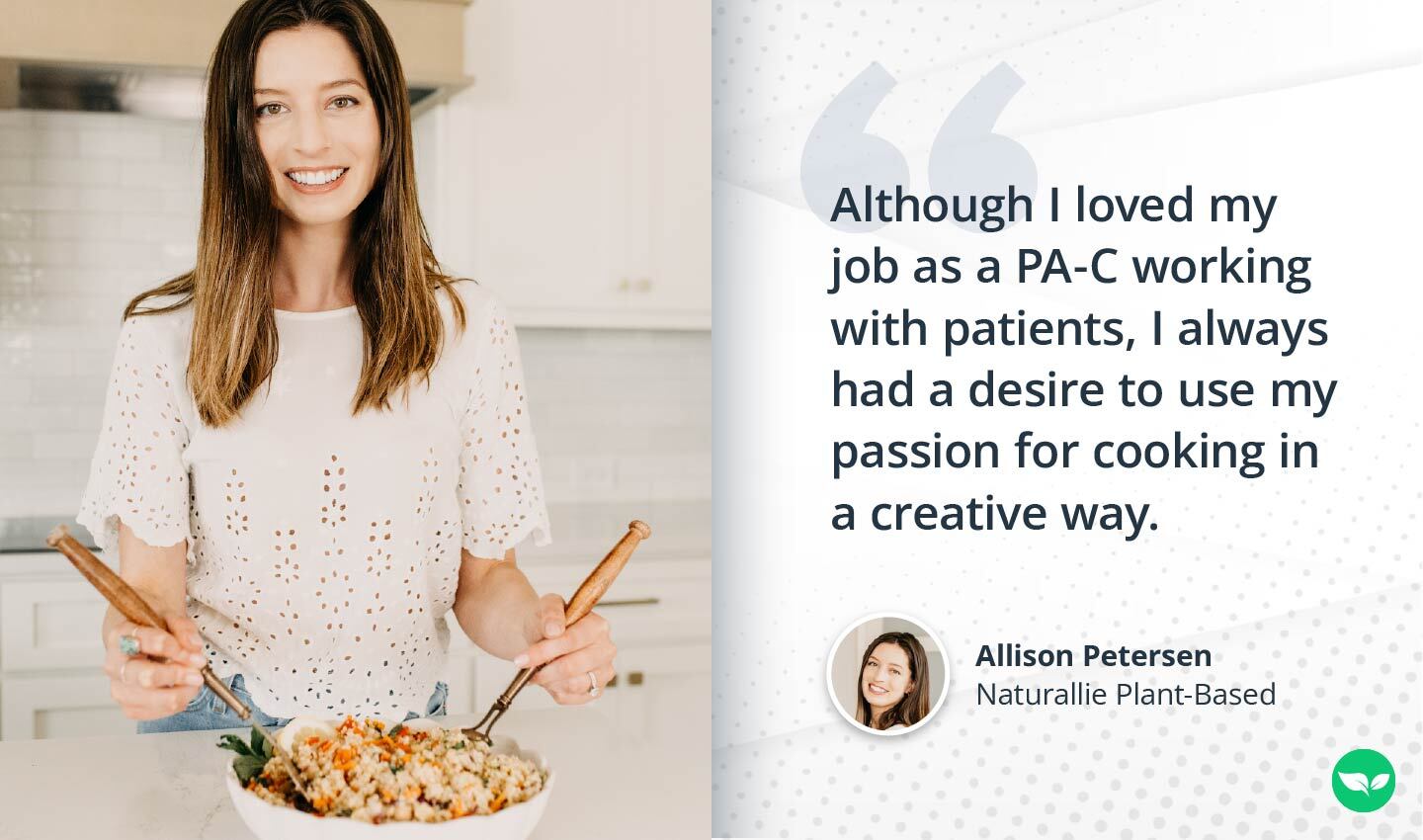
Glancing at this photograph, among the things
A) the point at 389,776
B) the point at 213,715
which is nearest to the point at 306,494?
the point at 213,715

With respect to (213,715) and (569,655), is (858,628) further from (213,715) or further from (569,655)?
(213,715)

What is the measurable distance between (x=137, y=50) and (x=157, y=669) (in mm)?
1534

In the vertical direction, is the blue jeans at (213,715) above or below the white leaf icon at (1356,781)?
above

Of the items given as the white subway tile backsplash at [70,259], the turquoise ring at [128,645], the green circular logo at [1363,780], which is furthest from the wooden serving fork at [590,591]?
the white subway tile backsplash at [70,259]

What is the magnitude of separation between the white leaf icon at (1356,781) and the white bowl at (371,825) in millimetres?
753

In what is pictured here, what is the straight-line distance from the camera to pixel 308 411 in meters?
1.10

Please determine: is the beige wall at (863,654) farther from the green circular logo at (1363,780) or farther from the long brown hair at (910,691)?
the green circular logo at (1363,780)

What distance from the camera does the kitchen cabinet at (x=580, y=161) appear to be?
232 cm

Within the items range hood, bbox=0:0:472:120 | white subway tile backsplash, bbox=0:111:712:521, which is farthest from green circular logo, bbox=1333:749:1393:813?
white subway tile backsplash, bbox=0:111:712:521

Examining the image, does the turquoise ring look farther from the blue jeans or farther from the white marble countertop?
the blue jeans

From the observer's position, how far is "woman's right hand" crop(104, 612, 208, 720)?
0.82 metres

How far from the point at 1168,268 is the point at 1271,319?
0.33ft

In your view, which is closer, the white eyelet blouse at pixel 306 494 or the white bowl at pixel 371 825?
the white bowl at pixel 371 825

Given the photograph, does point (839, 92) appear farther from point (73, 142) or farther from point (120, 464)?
point (73, 142)
